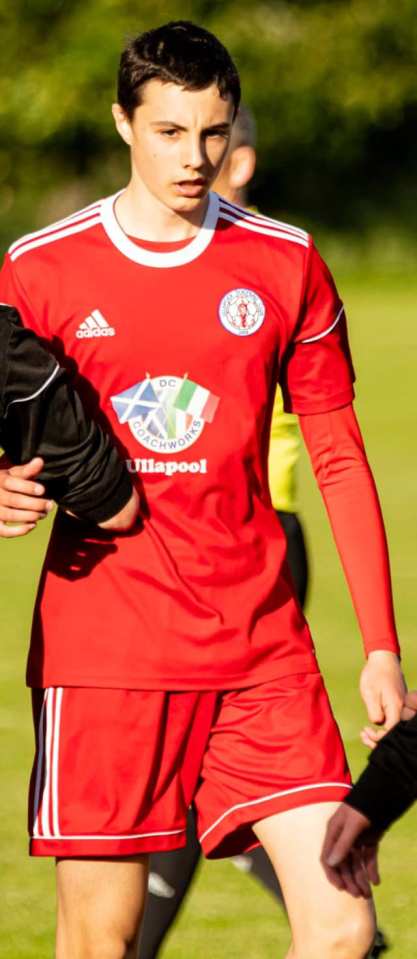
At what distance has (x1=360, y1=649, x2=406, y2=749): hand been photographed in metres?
4.20

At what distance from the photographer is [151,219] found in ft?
A: 14.3

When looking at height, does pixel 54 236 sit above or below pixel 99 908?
above

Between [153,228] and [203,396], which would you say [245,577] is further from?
[153,228]

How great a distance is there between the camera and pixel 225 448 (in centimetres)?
427

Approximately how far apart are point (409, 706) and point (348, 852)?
337 mm

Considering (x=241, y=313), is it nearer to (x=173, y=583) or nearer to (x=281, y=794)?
(x=173, y=583)

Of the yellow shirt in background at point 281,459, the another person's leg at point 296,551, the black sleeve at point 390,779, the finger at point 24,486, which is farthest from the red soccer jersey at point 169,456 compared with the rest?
the another person's leg at point 296,551

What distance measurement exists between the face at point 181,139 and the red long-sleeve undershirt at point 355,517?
59 cm

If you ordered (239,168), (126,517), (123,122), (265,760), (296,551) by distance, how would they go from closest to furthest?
(126,517) → (265,760) → (123,122) → (239,168) → (296,551)

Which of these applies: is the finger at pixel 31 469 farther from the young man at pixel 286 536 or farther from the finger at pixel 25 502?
the young man at pixel 286 536

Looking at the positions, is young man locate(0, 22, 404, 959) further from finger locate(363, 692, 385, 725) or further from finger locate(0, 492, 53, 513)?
finger locate(0, 492, 53, 513)

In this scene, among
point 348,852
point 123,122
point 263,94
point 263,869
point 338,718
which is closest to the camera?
point 348,852

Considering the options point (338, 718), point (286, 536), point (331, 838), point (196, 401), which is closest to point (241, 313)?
Result: point (196, 401)

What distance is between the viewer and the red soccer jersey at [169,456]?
14.0 feet
